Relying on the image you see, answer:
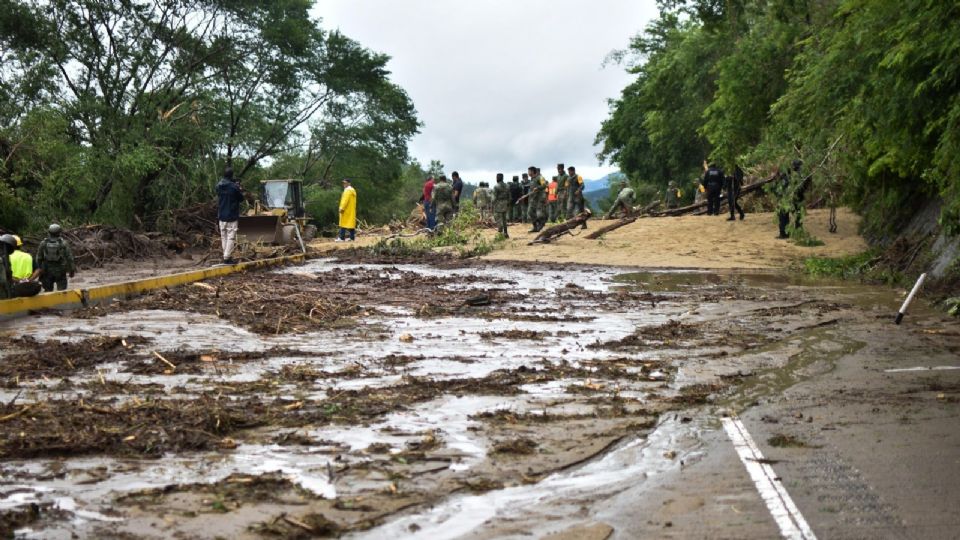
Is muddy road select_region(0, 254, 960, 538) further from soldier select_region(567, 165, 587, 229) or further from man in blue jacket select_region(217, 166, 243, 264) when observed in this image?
soldier select_region(567, 165, 587, 229)

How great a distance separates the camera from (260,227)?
27328 millimetres

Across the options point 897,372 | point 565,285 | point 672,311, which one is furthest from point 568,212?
point 897,372

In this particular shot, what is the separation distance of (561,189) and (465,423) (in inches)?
1124

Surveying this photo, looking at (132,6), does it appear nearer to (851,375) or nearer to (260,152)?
(260,152)

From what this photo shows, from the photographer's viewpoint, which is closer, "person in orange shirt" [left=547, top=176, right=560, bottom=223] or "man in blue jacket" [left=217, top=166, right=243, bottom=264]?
"man in blue jacket" [left=217, top=166, right=243, bottom=264]

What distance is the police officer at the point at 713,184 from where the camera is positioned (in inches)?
1223

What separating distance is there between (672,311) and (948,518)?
354 inches

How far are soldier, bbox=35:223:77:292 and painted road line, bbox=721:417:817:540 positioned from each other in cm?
1219

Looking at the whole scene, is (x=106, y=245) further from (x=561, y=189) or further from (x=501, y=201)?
(x=561, y=189)

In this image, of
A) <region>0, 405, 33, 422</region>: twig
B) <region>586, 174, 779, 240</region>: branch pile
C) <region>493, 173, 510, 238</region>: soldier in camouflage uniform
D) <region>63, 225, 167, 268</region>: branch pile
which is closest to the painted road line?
<region>0, 405, 33, 422</region>: twig

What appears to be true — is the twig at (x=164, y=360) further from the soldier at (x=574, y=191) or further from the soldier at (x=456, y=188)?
the soldier at (x=574, y=191)

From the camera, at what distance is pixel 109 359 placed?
9039 mm

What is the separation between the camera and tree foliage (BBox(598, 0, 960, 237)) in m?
11.6

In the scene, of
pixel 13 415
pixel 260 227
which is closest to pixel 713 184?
pixel 260 227
